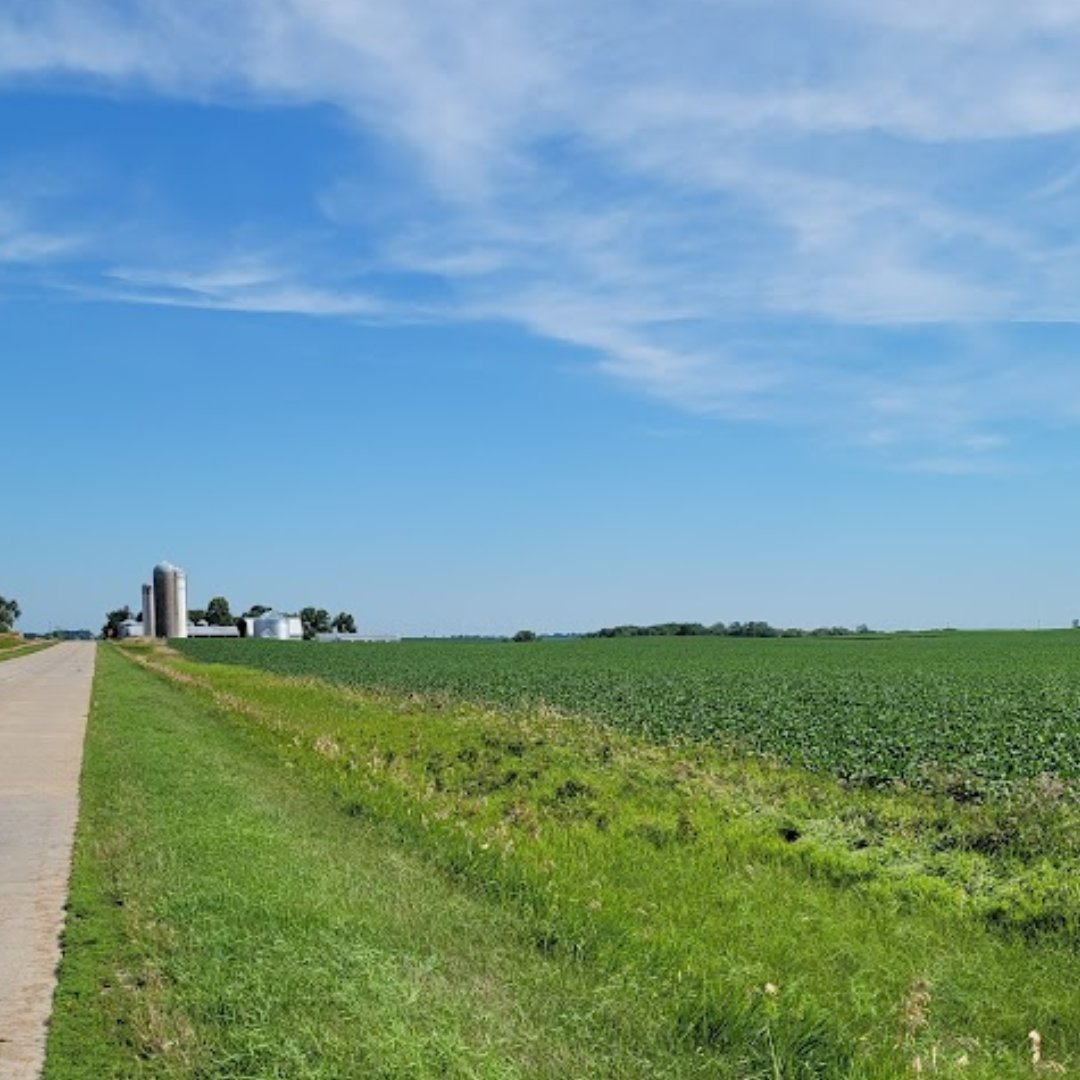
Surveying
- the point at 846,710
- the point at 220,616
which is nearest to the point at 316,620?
the point at 220,616

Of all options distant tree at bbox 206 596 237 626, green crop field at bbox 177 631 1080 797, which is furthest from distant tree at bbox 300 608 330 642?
green crop field at bbox 177 631 1080 797

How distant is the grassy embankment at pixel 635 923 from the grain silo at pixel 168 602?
13545 cm

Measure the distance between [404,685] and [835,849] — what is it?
27.6m

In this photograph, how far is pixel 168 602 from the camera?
144125 mm

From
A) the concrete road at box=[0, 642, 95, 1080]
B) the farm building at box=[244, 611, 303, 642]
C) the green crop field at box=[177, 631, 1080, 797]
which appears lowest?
the concrete road at box=[0, 642, 95, 1080]

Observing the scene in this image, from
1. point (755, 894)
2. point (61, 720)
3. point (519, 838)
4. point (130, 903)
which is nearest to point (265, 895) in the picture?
point (130, 903)

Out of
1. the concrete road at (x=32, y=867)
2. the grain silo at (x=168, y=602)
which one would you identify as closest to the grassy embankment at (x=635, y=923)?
the concrete road at (x=32, y=867)

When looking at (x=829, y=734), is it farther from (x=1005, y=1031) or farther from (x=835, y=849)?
(x=1005, y=1031)

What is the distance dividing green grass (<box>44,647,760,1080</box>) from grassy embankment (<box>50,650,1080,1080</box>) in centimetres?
2

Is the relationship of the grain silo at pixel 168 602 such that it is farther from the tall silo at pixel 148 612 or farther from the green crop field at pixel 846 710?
the green crop field at pixel 846 710

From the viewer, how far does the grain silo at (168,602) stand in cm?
14400

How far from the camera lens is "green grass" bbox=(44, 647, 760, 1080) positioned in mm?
5066

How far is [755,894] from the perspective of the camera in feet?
27.6

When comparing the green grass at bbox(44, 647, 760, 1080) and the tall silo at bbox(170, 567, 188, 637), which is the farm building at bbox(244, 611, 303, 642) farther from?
the green grass at bbox(44, 647, 760, 1080)
